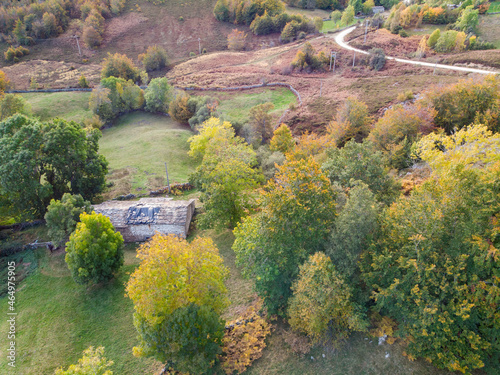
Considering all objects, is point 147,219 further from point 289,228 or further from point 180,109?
point 180,109

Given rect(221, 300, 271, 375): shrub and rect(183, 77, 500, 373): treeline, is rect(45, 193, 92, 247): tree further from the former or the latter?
rect(221, 300, 271, 375): shrub

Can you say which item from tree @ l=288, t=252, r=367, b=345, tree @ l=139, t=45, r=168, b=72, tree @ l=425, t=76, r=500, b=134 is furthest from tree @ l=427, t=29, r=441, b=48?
tree @ l=139, t=45, r=168, b=72

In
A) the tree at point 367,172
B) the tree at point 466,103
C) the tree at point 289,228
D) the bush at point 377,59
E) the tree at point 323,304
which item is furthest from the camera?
the bush at point 377,59

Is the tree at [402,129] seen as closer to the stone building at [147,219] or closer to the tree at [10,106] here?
the stone building at [147,219]

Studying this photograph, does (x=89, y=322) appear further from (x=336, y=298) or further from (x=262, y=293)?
(x=336, y=298)

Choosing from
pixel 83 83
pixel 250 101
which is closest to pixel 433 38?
pixel 250 101

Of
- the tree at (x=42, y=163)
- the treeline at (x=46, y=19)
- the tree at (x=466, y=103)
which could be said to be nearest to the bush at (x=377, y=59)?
the tree at (x=466, y=103)
